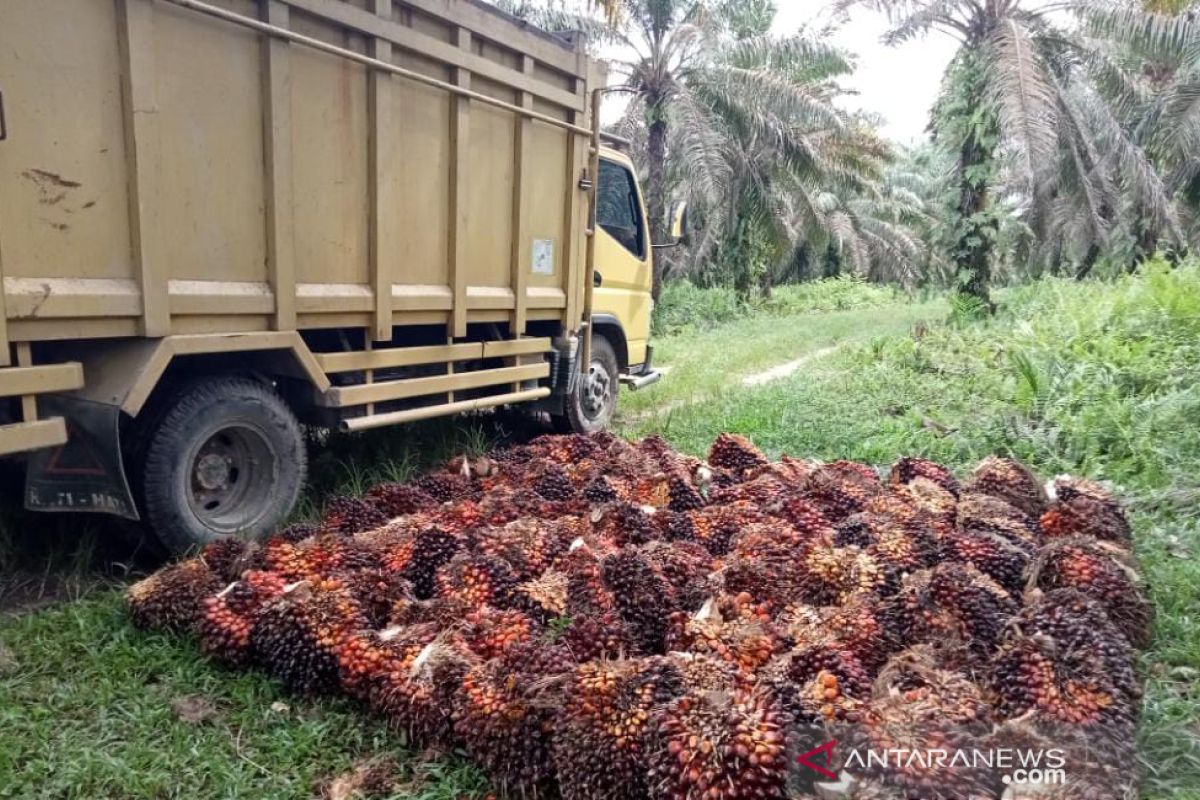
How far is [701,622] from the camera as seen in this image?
2736 millimetres

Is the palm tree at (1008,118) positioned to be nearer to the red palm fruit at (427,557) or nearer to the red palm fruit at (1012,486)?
the red palm fruit at (1012,486)

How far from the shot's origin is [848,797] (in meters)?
1.89

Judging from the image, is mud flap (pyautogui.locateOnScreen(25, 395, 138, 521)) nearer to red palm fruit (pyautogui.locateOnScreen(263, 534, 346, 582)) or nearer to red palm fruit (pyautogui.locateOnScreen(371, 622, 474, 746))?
red palm fruit (pyautogui.locateOnScreen(263, 534, 346, 582))

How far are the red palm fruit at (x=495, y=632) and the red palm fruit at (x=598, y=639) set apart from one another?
0.41 feet

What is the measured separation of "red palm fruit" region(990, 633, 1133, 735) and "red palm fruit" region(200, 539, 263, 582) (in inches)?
107

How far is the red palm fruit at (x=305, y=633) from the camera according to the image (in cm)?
285

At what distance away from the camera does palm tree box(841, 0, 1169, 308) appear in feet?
35.4

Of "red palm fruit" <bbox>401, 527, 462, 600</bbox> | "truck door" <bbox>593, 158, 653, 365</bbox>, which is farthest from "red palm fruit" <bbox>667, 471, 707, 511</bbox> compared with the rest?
"truck door" <bbox>593, 158, 653, 365</bbox>

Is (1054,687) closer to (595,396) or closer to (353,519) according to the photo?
(353,519)

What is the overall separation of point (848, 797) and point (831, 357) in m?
10.5

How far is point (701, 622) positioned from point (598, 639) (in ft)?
1.10

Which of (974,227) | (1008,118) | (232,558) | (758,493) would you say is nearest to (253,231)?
(232,558)

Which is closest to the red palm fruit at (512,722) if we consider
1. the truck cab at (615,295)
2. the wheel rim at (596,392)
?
the truck cab at (615,295)

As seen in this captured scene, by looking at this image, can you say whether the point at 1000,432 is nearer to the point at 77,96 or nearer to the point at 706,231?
the point at 77,96
